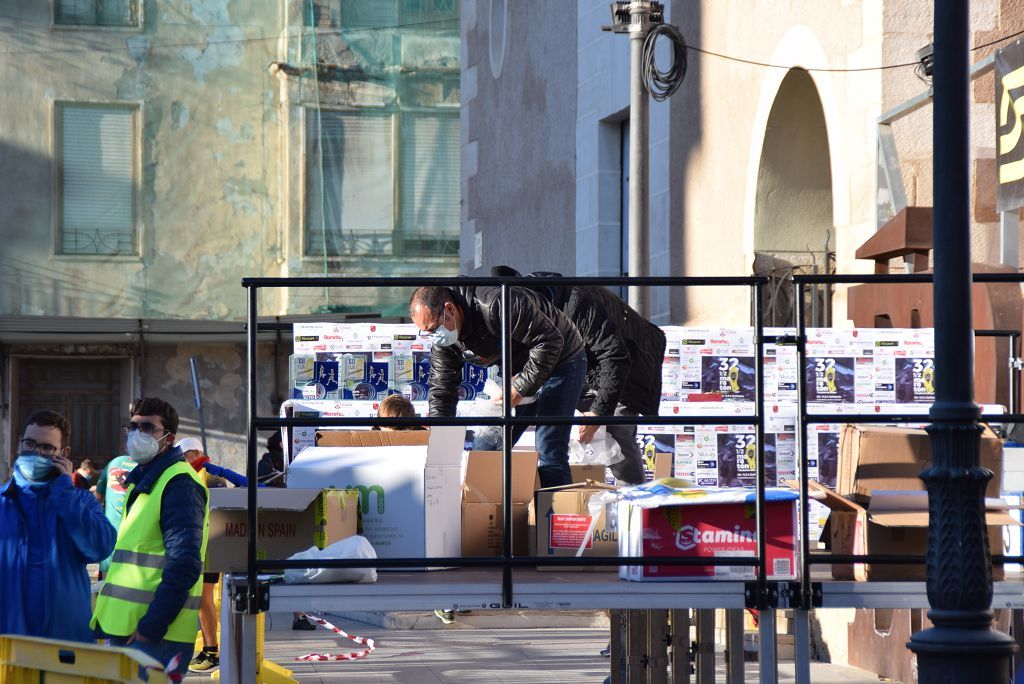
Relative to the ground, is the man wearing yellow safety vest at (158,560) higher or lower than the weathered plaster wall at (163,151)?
lower

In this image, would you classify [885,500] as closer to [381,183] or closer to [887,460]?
[887,460]

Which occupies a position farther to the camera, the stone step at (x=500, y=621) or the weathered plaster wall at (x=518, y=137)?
the weathered plaster wall at (x=518, y=137)

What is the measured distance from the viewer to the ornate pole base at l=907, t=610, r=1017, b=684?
5.61 meters

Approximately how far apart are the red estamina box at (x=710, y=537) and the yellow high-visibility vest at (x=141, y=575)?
1.86 meters

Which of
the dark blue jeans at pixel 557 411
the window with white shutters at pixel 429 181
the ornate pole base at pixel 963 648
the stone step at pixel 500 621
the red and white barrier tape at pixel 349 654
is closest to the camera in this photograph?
the ornate pole base at pixel 963 648

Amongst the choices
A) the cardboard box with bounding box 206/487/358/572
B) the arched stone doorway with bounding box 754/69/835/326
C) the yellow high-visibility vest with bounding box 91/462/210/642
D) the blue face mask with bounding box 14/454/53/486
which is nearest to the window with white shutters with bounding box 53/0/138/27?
the arched stone doorway with bounding box 754/69/835/326

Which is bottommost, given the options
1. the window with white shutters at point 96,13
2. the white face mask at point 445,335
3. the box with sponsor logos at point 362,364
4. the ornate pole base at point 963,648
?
the ornate pole base at point 963,648

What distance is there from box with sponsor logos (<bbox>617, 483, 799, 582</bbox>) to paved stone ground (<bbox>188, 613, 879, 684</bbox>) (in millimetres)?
4299

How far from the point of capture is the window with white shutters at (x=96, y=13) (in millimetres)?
27688

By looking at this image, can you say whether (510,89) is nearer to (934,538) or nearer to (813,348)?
(813,348)

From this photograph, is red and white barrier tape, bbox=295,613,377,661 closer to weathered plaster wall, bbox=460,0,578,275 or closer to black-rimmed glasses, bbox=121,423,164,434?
black-rimmed glasses, bbox=121,423,164,434

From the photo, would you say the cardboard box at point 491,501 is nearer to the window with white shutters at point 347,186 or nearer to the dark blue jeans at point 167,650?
the dark blue jeans at point 167,650

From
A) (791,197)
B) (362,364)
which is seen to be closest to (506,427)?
(362,364)

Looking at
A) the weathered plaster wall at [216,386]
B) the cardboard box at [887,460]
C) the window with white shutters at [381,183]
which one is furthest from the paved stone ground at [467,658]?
the window with white shutters at [381,183]
